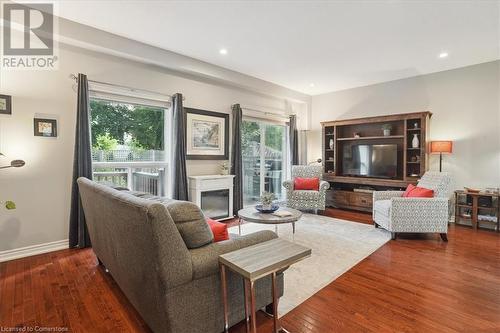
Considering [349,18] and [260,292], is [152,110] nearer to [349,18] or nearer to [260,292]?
[349,18]

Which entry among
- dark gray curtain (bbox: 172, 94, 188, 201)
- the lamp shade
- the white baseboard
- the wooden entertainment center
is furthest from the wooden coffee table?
the lamp shade

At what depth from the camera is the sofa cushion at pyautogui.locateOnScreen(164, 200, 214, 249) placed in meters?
1.54

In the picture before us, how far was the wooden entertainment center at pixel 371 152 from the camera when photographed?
198 inches

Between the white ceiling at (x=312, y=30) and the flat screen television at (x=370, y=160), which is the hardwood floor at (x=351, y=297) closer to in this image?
the flat screen television at (x=370, y=160)

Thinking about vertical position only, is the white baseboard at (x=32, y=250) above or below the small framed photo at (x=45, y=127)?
below

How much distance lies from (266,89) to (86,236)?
173 inches

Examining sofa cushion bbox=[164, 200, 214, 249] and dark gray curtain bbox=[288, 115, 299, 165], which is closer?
sofa cushion bbox=[164, 200, 214, 249]

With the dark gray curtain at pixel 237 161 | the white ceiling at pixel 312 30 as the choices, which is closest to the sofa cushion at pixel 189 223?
the white ceiling at pixel 312 30

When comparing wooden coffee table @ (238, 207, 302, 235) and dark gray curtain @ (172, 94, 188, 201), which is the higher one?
dark gray curtain @ (172, 94, 188, 201)

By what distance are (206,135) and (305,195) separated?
2.37 metres

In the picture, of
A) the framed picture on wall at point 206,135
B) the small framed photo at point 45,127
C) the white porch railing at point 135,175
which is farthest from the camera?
the framed picture on wall at point 206,135

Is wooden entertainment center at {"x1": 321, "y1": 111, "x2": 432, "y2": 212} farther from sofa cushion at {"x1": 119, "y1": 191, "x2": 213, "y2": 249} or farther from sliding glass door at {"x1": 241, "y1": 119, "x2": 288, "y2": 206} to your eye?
sofa cushion at {"x1": 119, "y1": 191, "x2": 213, "y2": 249}

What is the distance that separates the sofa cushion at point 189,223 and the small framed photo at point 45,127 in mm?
2765

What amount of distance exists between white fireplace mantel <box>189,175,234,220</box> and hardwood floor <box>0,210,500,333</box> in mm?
1782
